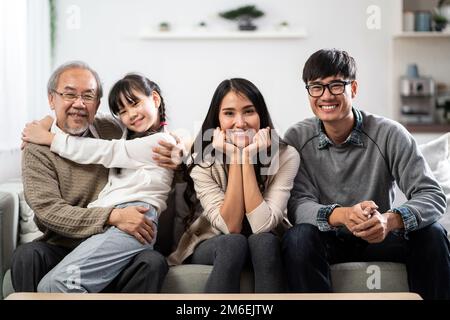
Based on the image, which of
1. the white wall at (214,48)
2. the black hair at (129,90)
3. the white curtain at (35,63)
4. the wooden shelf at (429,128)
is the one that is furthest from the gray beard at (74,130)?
the wooden shelf at (429,128)

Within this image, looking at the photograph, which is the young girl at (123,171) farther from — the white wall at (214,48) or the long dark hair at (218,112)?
the white wall at (214,48)

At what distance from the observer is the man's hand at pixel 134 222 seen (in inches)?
64.0

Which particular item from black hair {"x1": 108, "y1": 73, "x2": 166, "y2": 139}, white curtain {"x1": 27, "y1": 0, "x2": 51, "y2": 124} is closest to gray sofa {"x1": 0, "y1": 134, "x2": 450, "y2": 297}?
black hair {"x1": 108, "y1": 73, "x2": 166, "y2": 139}

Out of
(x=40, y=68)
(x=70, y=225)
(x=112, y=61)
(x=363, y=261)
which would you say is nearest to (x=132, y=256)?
(x=70, y=225)

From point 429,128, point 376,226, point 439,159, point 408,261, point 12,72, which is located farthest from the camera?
point 429,128

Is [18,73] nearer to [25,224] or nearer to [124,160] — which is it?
[25,224]

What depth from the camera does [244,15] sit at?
4.11 meters

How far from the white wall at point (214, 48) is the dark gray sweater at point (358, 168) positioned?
2356 mm

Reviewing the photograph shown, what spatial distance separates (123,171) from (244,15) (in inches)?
102

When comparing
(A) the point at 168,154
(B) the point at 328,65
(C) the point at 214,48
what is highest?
(C) the point at 214,48

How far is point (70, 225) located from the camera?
5.44 ft

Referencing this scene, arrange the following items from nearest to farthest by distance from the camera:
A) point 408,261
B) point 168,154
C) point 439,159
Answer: point 408,261
point 168,154
point 439,159

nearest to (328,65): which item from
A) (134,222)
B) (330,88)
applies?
(330,88)
